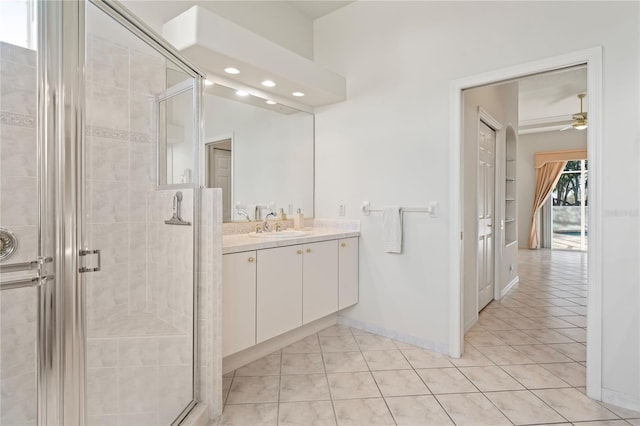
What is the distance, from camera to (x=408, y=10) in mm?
2816

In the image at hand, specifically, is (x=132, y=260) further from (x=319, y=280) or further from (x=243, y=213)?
(x=319, y=280)

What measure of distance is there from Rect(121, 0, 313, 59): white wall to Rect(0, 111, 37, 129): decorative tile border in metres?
1.26

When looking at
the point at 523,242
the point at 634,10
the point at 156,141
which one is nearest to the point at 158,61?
the point at 156,141

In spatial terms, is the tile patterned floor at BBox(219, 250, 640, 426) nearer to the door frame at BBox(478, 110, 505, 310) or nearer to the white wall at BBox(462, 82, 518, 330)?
the white wall at BBox(462, 82, 518, 330)

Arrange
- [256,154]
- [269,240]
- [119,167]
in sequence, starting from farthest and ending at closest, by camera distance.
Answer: [256,154] < [269,240] < [119,167]

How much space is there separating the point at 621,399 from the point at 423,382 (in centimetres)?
107

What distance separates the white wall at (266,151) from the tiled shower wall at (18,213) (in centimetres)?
130

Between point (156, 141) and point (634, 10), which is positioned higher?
point (634, 10)

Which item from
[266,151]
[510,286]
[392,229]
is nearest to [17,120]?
[266,151]

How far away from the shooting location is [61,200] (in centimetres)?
114

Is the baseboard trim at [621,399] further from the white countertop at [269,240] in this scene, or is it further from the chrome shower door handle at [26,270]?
the chrome shower door handle at [26,270]

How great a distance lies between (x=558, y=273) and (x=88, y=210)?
639 centimetres

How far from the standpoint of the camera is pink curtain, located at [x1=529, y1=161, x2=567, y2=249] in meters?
7.89

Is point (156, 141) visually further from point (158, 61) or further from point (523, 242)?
point (523, 242)
